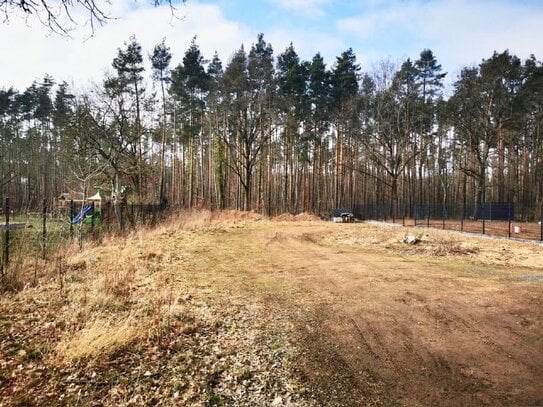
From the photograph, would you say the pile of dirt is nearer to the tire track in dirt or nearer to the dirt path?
the dirt path

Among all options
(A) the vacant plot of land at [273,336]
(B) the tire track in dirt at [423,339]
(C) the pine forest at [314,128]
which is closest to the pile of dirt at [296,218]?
(C) the pine forest at [314,128]

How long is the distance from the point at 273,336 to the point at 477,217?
24.9 meters

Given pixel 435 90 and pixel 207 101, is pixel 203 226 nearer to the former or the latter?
pixel 207 101

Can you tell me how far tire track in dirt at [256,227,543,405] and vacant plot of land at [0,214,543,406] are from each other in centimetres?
2

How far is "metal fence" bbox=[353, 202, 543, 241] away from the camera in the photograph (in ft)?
63.7

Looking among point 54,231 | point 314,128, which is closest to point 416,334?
point 54,231

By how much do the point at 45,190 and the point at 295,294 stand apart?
178ft

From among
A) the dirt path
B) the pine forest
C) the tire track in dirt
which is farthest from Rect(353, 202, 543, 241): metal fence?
the tire track in dirt

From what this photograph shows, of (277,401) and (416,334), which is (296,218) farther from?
(277,401)

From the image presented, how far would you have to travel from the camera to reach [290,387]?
4082mm

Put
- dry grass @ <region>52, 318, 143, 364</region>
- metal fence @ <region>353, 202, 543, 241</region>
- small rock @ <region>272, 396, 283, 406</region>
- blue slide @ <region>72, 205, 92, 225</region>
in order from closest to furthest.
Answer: small rock @ <region>272, 396, 283, 406</region>, dry grass @ <region>52, 318, 143, 364</region>, blue slide @ <region>72, 205, 92, 225</region>, metal fence @ <region>353, 202, 543, 241</region>

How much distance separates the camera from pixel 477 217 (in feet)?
85.6

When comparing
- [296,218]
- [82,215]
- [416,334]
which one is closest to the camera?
[416,334]

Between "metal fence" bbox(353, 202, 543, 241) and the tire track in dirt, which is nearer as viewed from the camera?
the tire track in dirt
